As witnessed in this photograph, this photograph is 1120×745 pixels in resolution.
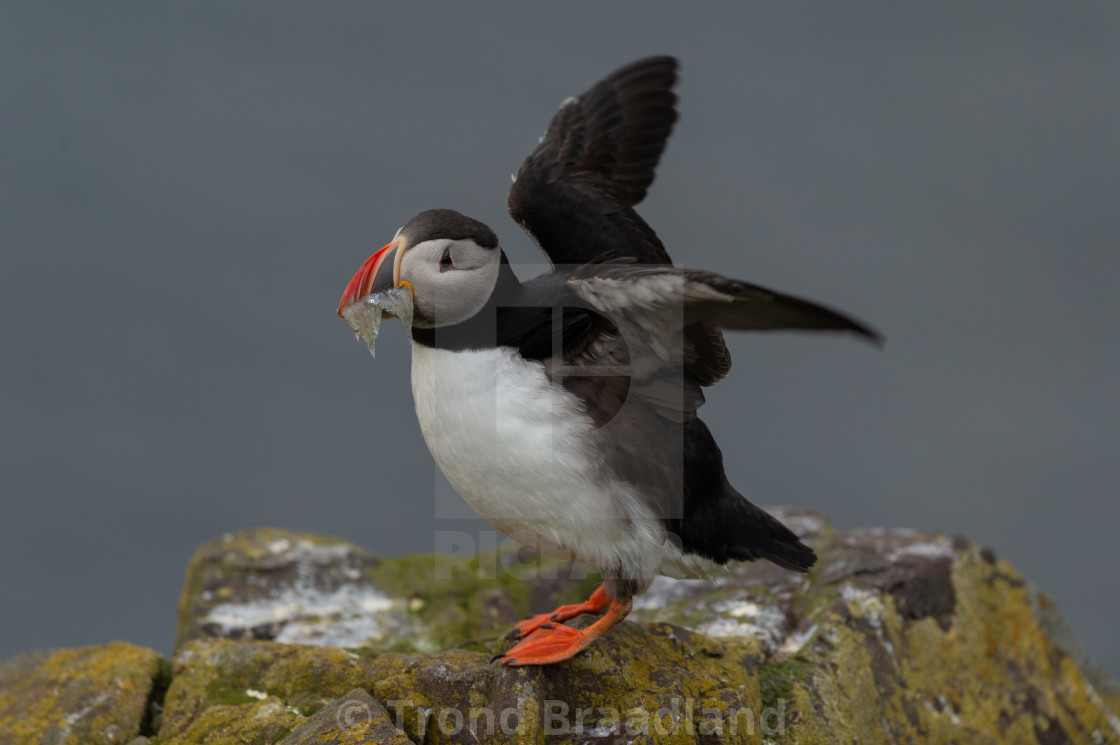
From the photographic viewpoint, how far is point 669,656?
461 cm

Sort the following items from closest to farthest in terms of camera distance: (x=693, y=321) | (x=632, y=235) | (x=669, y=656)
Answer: (x=693, y=321) → (x=669, y=656) → (x=632, y=235)

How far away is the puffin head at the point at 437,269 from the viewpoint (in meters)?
4.04

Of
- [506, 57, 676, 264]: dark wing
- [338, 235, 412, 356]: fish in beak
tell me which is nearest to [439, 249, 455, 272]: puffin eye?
[338, 235, 412, 356]: fish in beak

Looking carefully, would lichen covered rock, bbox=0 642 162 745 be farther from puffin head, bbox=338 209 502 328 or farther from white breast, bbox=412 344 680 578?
puffin head, bbox=338 209 502 328

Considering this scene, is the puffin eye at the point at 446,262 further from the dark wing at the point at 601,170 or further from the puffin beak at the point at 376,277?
the dark wing at the point at 601,170

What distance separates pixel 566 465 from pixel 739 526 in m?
0.91

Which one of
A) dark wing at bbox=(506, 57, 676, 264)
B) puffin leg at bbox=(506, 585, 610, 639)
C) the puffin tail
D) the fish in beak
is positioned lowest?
puffin leg at bbox=(506, 585, 610, 639)

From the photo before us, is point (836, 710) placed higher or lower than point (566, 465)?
lower

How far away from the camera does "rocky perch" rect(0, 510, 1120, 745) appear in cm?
427

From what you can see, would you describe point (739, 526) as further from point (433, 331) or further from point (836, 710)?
point (433, 331)

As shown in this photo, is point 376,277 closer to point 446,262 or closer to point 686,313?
point 446,262

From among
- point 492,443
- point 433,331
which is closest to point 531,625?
point 492,443

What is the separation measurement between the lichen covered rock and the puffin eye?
244 centimetres

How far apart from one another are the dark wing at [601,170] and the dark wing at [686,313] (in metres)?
0.88
